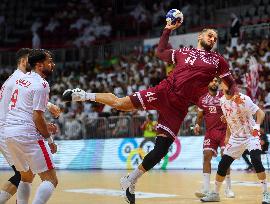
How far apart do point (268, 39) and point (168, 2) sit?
9164 mm

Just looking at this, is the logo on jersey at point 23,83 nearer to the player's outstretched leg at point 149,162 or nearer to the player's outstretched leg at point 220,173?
the player's outstretched leg at point 149,162

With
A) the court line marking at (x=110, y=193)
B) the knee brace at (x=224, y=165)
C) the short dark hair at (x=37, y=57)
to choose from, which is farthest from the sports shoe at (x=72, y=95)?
the court line marking at (x=110, y=193)

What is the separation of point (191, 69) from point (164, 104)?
72 centimetres

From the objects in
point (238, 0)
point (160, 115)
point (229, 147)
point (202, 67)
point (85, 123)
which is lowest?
point (85, 123)

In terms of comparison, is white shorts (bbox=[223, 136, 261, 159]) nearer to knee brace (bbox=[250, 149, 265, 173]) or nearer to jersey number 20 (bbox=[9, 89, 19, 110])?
knee brace (bbox=[250, 149, 265, 173])

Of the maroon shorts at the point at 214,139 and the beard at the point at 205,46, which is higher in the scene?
the beard at the point at 205,46

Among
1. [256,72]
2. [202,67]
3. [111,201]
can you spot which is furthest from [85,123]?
[202,67]

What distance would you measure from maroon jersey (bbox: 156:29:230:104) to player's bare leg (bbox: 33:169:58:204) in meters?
2.85

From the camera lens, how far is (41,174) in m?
7.89

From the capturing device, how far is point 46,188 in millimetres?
7695

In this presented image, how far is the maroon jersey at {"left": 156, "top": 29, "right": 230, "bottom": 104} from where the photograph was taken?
391 inches

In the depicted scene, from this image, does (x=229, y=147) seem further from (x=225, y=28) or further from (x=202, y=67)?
(x=225, y=28)

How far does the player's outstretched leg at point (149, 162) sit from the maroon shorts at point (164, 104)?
0.15 metres

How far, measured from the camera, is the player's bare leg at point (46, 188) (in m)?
7.67
